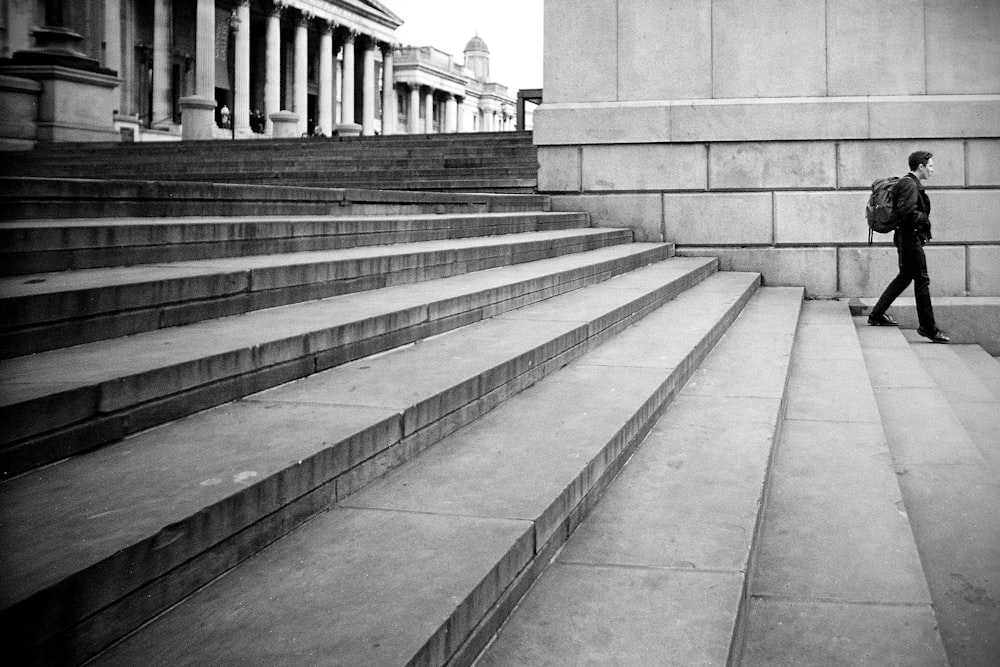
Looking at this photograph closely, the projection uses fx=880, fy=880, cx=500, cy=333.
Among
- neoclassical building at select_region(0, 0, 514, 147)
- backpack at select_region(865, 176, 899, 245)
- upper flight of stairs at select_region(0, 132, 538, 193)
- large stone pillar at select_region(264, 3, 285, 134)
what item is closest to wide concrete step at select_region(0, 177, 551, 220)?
upper flight of stairs at select_region(0, 132, 538, 193)

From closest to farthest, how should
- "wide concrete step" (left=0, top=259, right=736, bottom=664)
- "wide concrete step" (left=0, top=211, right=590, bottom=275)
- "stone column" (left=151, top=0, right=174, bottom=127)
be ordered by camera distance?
"wide concrete step" (left=0, top=259, right=736, bottom=664) → "wide concrete step" (left=0, top=211, right=590, bottom=275) → "stone column" (left=151, top=0, right=174, bottom=127)

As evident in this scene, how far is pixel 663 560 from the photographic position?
2.97 m

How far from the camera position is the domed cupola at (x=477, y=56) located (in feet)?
389

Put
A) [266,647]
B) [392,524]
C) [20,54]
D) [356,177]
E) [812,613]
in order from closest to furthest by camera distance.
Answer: [266,647], [392,524], [812,613], [356,177], [20,54]

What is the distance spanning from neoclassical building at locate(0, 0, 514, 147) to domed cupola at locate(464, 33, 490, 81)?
33414 millimetres

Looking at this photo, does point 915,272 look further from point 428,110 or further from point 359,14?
point 428,110

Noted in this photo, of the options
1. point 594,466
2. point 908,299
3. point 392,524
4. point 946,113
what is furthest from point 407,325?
point 946,113

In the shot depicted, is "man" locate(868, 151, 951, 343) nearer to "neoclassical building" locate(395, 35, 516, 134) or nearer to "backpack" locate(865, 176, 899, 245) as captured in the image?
"backpack" locate(865, 176, 899, 245)

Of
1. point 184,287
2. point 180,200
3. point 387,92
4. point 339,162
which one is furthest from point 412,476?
point 387,92

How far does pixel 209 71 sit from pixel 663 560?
47120 millimetres

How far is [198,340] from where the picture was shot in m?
3.61

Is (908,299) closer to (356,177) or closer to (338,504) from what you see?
(356,177)

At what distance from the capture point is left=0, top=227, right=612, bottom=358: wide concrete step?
3318 millimetres

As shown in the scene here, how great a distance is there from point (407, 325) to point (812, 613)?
2.55 meters
